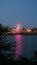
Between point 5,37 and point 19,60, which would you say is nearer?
point 19,60

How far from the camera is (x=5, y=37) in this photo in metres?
2.33

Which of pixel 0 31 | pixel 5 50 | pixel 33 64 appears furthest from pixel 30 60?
pixel 0 31

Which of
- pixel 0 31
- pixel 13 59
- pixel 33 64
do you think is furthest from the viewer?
pixel 0 31

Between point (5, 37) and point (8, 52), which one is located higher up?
point (5, 37)

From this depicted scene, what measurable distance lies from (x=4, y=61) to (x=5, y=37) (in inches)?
16.3

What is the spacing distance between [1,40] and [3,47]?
0.10 m

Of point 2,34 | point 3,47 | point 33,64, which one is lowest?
point 33,64

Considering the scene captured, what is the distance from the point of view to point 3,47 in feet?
7.17

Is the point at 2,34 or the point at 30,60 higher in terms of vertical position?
the point at 2,34

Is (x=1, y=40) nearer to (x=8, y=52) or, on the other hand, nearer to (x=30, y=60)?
(x=8, y=52)

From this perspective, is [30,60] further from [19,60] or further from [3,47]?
[3,47]

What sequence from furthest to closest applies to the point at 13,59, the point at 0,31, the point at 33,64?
the point at 0,31
the point at 13,59
the point at 33,64

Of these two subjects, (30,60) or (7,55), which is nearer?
(30,60)

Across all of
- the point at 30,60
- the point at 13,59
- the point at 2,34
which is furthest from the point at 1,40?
the point at 30,60
